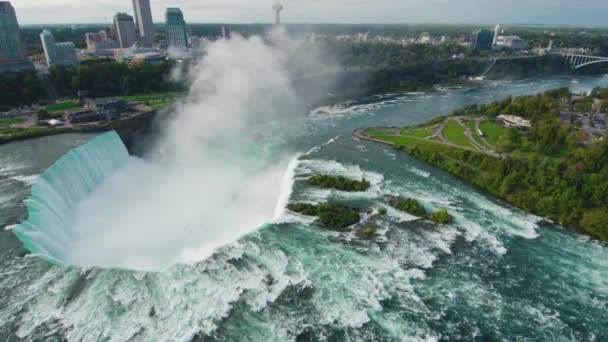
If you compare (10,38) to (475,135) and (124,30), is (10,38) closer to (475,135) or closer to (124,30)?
(124,30)

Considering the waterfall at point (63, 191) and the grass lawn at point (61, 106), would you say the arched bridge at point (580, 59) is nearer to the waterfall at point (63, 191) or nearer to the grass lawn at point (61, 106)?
the waterfall at point (63, 191)

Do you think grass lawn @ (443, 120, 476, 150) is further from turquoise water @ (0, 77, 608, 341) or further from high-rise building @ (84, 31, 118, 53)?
high-rise building @ (84, 31, 118, 53)

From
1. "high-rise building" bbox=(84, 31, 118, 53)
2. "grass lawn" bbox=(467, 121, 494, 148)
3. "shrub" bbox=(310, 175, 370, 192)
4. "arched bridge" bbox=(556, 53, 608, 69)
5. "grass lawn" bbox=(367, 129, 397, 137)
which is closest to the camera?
"shrub" bbox=(310, 175, 370, 192)

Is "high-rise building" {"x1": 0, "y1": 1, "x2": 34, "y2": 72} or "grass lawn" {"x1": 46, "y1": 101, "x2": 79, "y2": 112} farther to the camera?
"high-rise building" {"x1": 0, "y1": 1, "x2": 34, "y2": 72}

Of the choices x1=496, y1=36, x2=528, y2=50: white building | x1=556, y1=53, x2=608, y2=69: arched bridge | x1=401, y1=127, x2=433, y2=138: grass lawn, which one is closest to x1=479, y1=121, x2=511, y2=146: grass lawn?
x1=401, y1=127, x2=433, y2=138: grass lawn

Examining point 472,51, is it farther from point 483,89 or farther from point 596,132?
point 596,132

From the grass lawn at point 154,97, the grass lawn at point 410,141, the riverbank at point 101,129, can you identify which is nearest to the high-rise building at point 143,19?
the grass lawn at point 154,97

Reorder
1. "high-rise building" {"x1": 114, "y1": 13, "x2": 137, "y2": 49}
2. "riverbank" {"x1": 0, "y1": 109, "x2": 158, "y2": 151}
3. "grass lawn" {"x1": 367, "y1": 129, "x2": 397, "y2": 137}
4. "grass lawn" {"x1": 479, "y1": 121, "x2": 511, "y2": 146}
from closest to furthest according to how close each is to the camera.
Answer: "riverbank" {"x1": 0, "y1": 109, "x2": 158, "y2": 151} < "grass lawn" {"x1": 479, "y1": 121, "x2": 511, "y2": 146} < "grass lawn" {"x1": 367, "y1": 129, "x2": 397, "y2": 137} < "high-rise building" {"x1": 114, "y1": 13, "x2": 137, "y2": 49}
